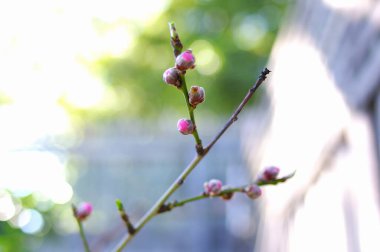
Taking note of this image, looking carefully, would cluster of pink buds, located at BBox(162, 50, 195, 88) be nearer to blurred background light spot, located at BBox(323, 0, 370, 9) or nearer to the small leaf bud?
the small leaf bud

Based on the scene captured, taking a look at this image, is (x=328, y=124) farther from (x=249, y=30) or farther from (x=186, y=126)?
(x=249, y=30)

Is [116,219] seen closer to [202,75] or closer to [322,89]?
[202,75]

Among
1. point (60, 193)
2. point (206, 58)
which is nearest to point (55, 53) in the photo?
point (206, 58)

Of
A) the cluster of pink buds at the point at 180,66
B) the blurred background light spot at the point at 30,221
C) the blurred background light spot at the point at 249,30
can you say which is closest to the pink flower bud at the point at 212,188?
the cluster of pink buds at the point at 180,66

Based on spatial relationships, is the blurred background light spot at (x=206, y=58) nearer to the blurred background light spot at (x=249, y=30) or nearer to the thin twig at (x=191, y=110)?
the blurred background light spot at (x=249, y=30)

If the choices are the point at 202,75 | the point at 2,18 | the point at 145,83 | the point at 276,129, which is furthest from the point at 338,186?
the point at 145,83

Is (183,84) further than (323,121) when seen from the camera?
No
